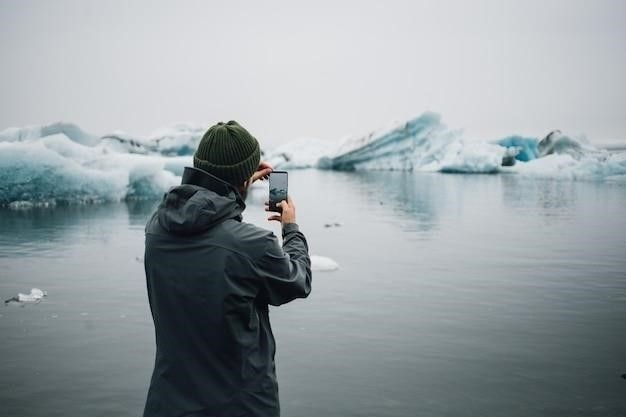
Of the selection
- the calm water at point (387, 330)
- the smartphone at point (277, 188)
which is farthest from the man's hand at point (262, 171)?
the calm water at point (387, 330)

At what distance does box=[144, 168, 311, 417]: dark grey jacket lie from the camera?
81.5 inches

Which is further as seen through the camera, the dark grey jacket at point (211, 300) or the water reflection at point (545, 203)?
the water reflection at point (545, 203)

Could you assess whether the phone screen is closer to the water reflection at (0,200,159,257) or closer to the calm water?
the calm water

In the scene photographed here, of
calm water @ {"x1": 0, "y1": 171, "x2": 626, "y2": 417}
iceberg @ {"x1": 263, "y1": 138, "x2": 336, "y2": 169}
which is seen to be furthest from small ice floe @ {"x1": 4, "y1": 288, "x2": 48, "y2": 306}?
iceberg @ {"x1": 263, "y1": 138, "x2": 336, "y2": 169}

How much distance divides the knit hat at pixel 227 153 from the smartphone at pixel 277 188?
0.33 metres

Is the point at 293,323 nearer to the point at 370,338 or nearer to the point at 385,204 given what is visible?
the point at 370,338

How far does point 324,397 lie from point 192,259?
11.2 feet

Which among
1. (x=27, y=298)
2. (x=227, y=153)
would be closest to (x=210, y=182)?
(x=227, y=153)

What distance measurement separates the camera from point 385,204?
85.1ft

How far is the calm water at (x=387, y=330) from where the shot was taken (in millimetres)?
5074

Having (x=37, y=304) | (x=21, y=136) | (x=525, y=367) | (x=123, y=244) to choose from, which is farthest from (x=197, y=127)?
(x=525, y=367)

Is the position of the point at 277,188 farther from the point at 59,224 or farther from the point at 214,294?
the point at 59,224

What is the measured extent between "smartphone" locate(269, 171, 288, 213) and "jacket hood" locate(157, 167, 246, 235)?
0.32 m

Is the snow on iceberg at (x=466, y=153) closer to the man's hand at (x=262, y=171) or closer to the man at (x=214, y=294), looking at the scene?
the man's hand at (x=262, y=171)
